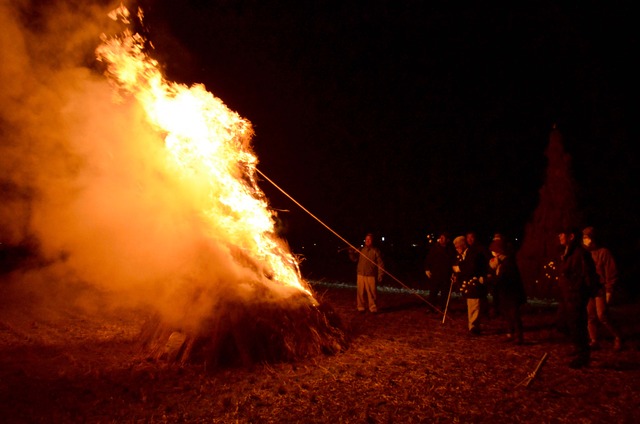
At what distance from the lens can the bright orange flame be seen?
8.55m

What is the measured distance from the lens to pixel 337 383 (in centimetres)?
654

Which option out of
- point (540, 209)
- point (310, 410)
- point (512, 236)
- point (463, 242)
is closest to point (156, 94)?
point (310, 410)

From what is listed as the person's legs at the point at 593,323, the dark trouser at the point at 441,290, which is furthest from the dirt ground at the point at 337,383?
the dark trouser at the point at 441,290

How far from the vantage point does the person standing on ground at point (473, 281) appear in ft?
31.3

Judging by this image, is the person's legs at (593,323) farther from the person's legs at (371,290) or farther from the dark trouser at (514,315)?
the person's legs at (371,290)

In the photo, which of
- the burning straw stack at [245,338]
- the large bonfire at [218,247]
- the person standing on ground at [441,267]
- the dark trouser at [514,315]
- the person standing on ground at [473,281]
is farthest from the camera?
the person standing on ground at [441,267]

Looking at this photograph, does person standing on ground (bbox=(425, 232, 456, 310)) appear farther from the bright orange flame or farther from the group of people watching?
the bright orange flame

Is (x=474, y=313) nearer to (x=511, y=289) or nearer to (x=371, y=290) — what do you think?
(x=511, y=289)

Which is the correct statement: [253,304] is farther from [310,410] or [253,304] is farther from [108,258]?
[108,258]

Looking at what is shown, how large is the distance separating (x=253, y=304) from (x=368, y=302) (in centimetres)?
559

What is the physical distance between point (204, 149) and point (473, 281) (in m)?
5.66

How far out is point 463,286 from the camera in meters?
9.71

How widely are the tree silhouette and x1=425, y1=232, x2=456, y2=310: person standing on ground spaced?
15.9 ft

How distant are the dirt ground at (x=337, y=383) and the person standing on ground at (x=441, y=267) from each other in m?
2.64
